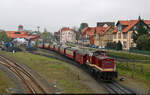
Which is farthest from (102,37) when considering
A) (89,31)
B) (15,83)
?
(15,83)

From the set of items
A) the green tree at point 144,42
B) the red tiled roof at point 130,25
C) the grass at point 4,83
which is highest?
the red tiled roof at point 130,25

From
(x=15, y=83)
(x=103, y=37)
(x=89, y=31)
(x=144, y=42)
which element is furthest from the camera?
(x=89, y=31)

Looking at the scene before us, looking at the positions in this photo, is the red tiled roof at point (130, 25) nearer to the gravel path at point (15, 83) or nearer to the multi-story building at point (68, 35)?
the gravel path at point (15, 83)

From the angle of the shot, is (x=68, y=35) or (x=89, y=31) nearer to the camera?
(x=89, y=31)

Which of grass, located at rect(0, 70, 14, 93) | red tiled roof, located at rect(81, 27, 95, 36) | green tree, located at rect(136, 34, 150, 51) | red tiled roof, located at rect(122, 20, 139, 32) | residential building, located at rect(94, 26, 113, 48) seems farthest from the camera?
red tiled roof, located at rect(81, 27, 95, 36)

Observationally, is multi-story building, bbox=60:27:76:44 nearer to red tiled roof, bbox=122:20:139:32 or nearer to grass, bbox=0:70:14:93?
red tiled roof, bbox=122:20:139:32

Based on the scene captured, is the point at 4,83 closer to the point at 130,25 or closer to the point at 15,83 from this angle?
the point at 15,83

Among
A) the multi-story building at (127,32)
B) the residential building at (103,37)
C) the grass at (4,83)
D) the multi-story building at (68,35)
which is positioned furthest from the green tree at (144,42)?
the multi-story building at (68,35)

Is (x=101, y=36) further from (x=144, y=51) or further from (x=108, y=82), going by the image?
(x=108, y=82)

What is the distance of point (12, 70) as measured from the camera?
115ft

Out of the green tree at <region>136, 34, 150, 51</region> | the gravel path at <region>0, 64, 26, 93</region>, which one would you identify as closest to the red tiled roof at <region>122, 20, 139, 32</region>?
the green tree at <region>136, 34, 150, 51</region>

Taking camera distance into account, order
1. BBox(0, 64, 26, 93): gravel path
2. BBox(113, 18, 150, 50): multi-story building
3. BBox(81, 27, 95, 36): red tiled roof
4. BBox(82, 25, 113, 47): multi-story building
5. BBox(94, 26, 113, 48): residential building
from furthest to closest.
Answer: BBox(81, 27, 95, 36): red tiled roof → BBox(82, 25, 113, 47): multi-story building → BBox(94, 26, 113, 48): residential building → BBox(113, 18, 150, 50): multi-story building → BBox(0, 64, 26, 93): gravel path

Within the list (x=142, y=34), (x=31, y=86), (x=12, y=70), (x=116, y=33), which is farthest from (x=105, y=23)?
(x=31, y=86)

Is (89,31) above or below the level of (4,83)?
above
